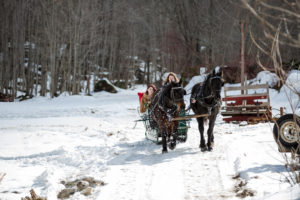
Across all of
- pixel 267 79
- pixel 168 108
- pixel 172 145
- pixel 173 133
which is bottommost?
pixel 172 145

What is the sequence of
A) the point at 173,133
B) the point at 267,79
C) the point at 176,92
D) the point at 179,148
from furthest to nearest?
1. the point at 267,79
2. the point at 179,148
3. the point at 173,133
4. the point at 176,92

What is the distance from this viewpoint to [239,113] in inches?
512

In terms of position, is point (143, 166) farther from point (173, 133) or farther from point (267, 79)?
point (267, 79)

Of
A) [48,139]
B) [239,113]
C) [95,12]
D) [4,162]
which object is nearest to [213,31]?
[95,12]

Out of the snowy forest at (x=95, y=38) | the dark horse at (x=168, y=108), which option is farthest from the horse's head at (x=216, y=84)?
the snowy forest at (x=95, y=38)

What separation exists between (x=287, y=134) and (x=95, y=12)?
104 ft

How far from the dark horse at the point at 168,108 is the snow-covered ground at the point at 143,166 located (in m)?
0.52

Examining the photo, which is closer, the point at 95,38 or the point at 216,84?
the point at 216,84

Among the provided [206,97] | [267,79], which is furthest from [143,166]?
[267,79]

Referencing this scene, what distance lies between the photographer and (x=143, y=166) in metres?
6.17

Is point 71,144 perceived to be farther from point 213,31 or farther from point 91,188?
point 213,31

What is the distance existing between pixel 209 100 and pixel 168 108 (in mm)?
1097

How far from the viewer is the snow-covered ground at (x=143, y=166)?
4.49 metres

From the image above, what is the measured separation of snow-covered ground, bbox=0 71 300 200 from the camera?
449cm
